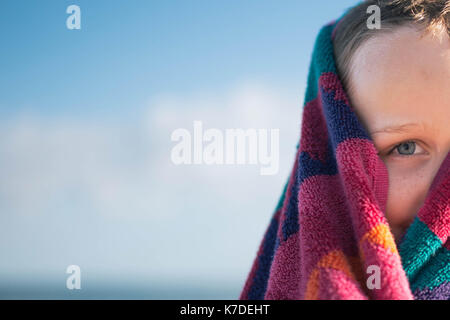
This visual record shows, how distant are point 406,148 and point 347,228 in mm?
254

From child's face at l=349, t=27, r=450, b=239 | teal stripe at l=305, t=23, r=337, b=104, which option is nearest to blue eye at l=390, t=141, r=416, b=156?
child's face at l=349, t=27, r=450, b=239

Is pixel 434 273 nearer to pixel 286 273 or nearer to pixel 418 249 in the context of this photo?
pixel 418 249

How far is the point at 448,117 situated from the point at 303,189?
1.21 feet

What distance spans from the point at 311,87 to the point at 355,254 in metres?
0.59

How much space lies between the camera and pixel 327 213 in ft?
4.18

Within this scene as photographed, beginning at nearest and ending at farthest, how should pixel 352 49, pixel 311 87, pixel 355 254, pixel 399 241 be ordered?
pixel 355 254, pixel 399 241, pixel 352 49, pixel 311 87

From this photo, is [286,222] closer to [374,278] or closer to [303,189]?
[303,189]

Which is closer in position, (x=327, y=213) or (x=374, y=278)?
(x=374, y=278)

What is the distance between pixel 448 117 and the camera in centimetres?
130

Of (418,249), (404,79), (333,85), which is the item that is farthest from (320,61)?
(418,249)
